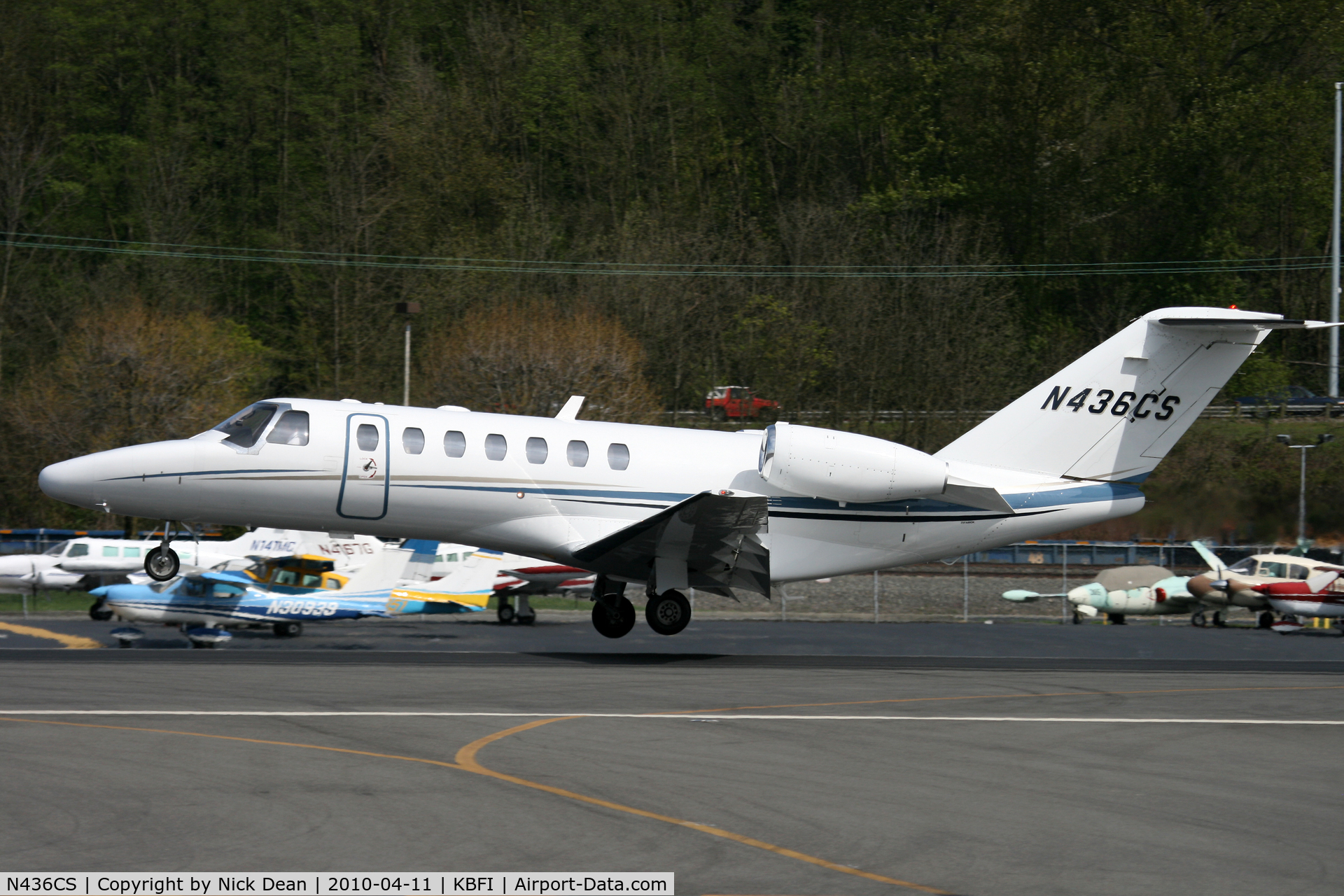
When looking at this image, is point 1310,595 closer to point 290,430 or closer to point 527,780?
point 290,430

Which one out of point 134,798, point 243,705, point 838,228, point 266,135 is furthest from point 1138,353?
point 266,135

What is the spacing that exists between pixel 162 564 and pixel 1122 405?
1414 cm

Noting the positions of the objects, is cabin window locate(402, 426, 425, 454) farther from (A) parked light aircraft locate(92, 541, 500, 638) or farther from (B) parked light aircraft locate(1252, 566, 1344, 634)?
(B) parked light aircraft locate(1252, 566, 1344, 634)

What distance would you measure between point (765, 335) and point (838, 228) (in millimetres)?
7993

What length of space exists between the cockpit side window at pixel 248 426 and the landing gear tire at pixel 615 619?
5.62 meters

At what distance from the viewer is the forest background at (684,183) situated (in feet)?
164

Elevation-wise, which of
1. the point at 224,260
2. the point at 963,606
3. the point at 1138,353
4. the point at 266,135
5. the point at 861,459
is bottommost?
the point at 963,606

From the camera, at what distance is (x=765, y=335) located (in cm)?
4994

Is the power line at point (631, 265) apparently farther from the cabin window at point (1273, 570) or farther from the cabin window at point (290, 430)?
the cabin window at point (290, 430)

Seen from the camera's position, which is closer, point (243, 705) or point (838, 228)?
A: point (243, 705)

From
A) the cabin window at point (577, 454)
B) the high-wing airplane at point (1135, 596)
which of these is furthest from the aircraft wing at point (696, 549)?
Answer: the high-wing airplane at point (1135, 596)

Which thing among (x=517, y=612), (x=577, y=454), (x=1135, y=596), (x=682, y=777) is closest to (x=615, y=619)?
(x=577, y=454)

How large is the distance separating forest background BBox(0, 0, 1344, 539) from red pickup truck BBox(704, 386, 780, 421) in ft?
3.85

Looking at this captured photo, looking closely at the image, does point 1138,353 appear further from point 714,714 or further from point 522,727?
point 522,727
